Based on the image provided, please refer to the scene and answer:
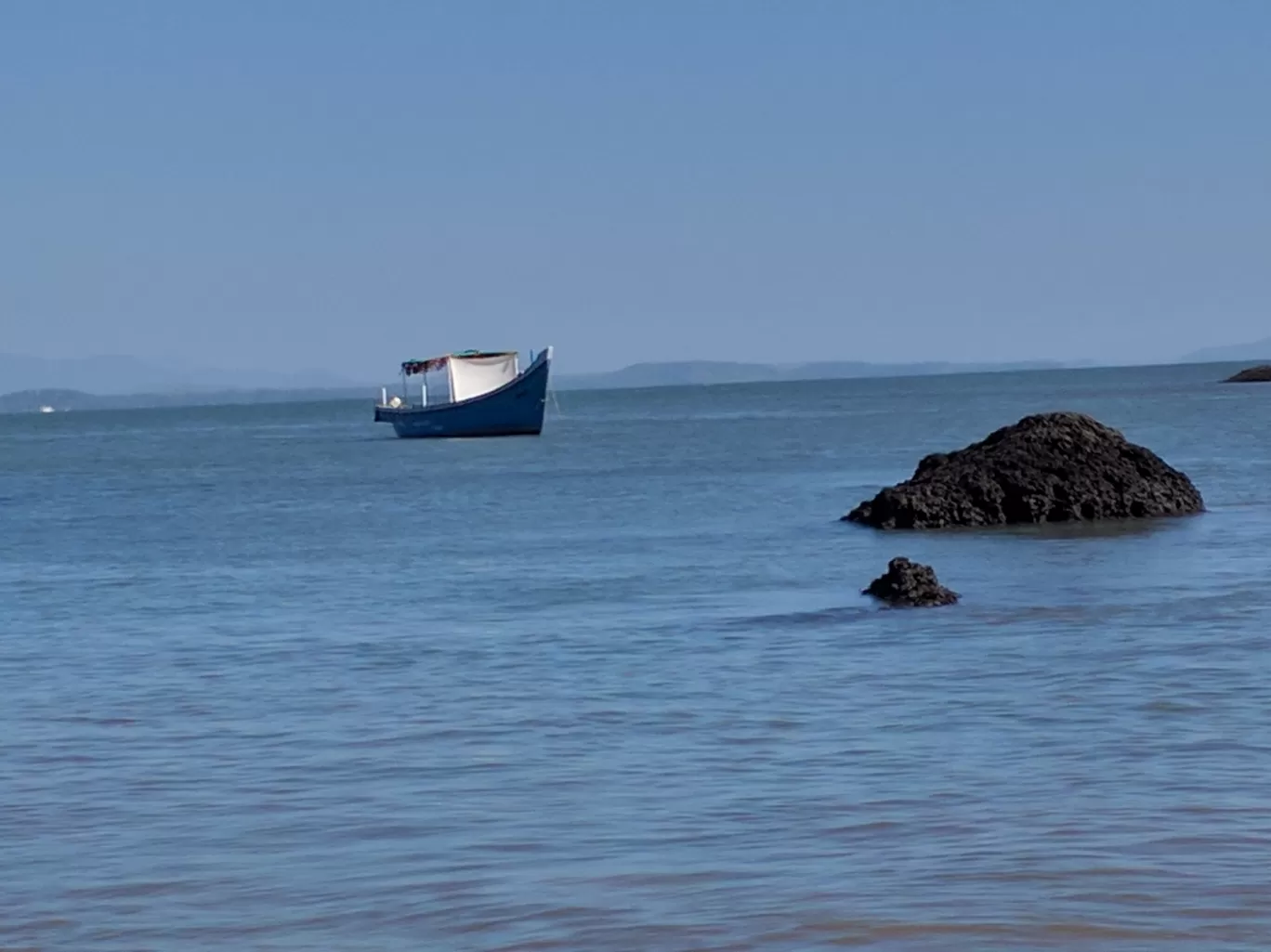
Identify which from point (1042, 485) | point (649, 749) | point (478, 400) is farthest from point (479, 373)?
point (649, 749)

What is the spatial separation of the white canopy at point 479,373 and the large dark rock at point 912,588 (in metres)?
68.8

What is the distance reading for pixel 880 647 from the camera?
1491cm

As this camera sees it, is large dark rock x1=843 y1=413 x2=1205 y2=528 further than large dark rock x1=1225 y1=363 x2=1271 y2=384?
No

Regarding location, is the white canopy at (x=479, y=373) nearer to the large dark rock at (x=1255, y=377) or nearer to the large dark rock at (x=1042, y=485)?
the large dark rock at (x=1042, y=485)

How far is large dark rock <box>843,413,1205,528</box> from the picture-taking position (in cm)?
2578

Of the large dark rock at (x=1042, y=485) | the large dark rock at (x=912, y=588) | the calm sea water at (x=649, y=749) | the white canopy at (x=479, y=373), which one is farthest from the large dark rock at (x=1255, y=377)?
the large dark rock at (x=912, y=588)

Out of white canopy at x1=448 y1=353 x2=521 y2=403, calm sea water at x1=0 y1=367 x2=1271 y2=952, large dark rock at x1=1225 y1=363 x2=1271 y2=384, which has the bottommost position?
large dark rock at x1=1225 y1=363 x2=1271 y2=384

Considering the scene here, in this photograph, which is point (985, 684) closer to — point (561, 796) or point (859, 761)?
point (859, 761)

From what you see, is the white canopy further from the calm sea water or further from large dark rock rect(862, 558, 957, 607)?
large dark rock rect(862, 558, 957, 607)

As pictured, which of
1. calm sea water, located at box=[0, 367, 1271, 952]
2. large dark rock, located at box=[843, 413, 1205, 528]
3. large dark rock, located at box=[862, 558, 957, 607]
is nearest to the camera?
calm sea water, located at box=[0, 367, 1271, 952]

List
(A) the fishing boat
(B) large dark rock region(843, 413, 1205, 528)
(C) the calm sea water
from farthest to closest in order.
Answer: (A) the fishing boat, (B) large dark rock region(843, 413, 1205, 528), (C) the calm sea water

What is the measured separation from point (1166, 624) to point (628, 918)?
30.2 ft

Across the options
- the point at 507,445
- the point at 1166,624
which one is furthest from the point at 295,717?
the point at 507,445

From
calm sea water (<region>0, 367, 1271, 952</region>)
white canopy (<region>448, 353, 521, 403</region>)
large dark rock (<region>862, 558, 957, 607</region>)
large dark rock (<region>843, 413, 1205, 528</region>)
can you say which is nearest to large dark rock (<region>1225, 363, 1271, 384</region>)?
white canopy (<region>448, 353, 521, 403</region>)
